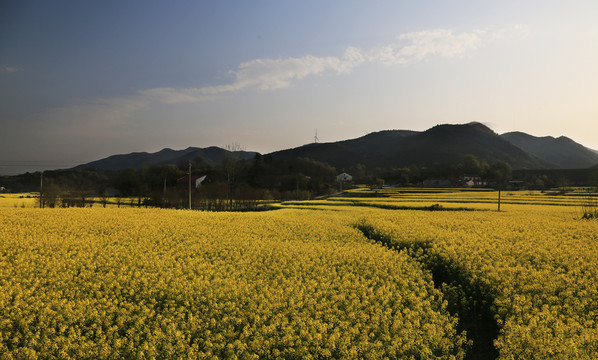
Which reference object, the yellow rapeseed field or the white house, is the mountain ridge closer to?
the white house

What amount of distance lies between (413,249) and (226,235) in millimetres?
8731

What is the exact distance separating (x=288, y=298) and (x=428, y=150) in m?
167

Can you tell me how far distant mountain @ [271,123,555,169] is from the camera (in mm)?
155000

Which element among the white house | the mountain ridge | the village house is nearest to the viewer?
the white house

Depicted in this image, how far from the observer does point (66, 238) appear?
1469 cm

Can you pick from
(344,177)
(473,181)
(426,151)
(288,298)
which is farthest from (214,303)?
(426,151)

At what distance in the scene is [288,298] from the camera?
8.17 meters

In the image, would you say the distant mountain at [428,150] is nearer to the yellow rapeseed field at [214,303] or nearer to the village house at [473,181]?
the village house at [473,181]

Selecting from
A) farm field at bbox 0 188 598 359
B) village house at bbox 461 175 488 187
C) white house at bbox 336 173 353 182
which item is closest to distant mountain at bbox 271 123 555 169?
village house at bbox 461 175 488 187

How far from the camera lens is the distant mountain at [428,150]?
15500 cm

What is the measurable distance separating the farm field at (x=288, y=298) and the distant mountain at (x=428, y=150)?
137287mm

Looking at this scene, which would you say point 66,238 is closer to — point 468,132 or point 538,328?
point 538,328

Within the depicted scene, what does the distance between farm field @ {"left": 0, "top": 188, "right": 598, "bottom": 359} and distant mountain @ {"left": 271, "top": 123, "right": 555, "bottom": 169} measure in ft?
450

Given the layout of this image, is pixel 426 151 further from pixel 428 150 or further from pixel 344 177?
pixel 344 177
